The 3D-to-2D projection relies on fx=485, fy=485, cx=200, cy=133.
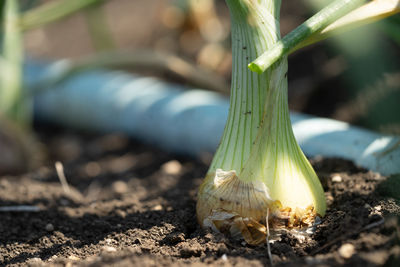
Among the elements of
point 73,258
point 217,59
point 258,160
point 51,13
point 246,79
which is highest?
point 51,13

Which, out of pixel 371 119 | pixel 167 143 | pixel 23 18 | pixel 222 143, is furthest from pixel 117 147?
pixel 222 143

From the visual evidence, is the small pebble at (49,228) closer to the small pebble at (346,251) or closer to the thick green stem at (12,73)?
the small pebble at (346,251)

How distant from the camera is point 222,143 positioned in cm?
84

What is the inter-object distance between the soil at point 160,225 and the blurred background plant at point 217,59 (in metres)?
0.23

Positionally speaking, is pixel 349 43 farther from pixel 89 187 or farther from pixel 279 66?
pixel 89 187

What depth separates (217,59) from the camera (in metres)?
2.09

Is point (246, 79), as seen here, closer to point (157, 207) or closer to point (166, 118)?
point (157, 207)

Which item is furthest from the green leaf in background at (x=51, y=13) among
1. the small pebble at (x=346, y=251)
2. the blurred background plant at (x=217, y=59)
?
the small pebble at (x=346, y=251)

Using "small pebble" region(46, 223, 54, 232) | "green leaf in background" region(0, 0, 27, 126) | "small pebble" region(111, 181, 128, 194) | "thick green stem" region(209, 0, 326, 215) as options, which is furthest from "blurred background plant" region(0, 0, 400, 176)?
"small pebble" region(46, 223, 54, 232)

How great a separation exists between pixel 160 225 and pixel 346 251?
1.16 ft

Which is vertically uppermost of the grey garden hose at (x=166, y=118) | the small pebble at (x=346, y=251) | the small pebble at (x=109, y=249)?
the grey garden hose at (x=166, y=118)

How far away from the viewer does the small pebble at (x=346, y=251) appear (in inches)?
26.4

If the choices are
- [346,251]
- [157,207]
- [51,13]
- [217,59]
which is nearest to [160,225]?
[157,207]

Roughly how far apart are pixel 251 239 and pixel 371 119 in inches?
30.2
